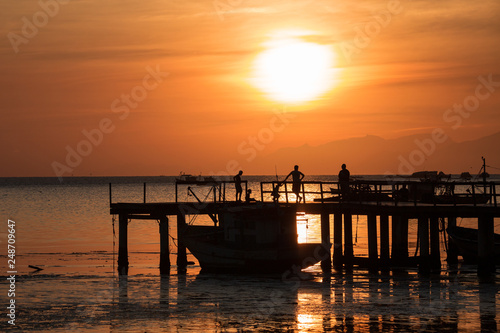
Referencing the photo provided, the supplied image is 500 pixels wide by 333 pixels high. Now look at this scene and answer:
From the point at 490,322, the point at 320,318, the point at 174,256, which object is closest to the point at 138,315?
the point at 320,318

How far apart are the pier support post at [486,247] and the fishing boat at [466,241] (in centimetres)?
475

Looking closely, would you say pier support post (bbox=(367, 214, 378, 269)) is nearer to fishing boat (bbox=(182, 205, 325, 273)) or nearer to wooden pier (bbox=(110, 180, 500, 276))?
wooden pier (bbox=(110, 180, 500, 276))

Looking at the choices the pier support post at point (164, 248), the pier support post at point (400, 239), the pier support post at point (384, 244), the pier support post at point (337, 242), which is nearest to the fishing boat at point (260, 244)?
the pier support post at point (384, 244)

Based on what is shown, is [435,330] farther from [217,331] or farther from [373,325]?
[217,331]

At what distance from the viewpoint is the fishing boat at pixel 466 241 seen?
139 feet

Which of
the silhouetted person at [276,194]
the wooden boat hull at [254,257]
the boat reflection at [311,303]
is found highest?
the silhouetted person at [276,194]

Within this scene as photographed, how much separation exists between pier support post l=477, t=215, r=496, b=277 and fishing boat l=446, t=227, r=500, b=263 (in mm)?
4751

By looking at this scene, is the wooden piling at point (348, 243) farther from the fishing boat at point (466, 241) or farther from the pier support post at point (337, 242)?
the fishing boat at point (466, 241)

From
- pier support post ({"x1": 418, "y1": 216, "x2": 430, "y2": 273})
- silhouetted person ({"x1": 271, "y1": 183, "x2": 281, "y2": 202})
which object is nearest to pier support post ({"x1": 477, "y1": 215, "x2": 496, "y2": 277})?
pier support post ({"x1": 418, "y1": 216, "x2": 430, "y2": 273})

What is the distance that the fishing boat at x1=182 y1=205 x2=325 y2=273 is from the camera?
123ft

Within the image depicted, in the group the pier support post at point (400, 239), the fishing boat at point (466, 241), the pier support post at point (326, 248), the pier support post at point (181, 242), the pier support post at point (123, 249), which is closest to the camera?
the pier support post at point (326, 248)

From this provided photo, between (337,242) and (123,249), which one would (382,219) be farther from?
(123,249)

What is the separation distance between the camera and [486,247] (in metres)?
36.4

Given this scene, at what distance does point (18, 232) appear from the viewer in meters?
74.8
